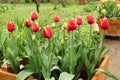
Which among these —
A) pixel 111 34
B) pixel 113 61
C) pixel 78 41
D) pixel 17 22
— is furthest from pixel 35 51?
pixel 111 34

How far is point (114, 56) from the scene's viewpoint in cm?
561

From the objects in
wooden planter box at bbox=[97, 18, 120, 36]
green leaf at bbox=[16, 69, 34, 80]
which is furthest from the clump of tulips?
wooden planter box at bbox=[97, 18, 120, 36]

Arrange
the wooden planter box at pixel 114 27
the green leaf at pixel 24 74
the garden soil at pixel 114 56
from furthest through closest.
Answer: the wooden planter box at pixel 114 27
the garden soil at pixel 114 56
the green leaf at pixel 24 74

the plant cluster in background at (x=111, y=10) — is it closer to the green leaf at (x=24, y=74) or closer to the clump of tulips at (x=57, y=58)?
the clump of tulips at (x=57, y=58)

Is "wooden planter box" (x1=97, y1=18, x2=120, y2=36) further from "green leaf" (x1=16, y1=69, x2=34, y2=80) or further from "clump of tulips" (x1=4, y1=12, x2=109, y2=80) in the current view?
"green leaf" (x1=16, y1=69, x2=34, y2=80)

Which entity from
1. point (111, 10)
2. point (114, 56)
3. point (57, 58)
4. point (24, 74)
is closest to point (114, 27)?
point (111, 10)

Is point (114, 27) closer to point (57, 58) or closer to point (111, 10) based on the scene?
point (111, 10)

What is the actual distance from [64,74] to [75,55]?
317mm

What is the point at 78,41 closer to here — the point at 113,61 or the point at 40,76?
the point at 40,76

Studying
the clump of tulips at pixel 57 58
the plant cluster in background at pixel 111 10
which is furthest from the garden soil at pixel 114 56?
the clump of tulips at pixel 57 58

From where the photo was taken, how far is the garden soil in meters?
4.86

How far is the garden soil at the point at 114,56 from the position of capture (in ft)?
16.0

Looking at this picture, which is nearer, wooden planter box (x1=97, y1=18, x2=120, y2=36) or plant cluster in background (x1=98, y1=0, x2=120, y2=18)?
wooden planter box (x1=97, y1=18, x2=120, y2=36)

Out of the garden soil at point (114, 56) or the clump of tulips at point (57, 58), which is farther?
the garden soil at point (114, 56)
